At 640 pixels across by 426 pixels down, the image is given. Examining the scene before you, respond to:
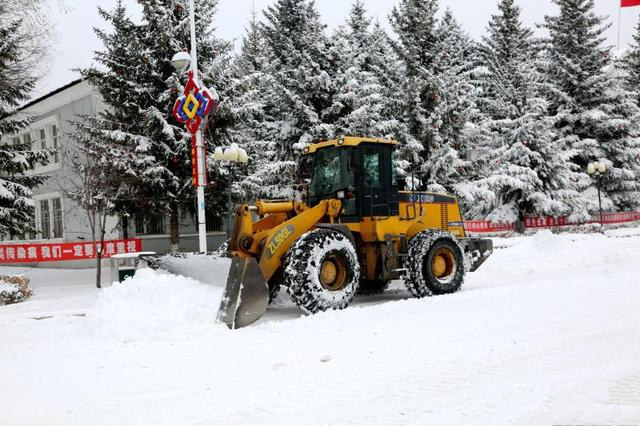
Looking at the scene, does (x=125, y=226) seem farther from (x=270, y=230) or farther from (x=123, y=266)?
(x=270, y=230)

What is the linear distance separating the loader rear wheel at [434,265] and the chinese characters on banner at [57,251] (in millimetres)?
12211

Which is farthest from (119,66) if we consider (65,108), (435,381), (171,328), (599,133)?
(599,133)

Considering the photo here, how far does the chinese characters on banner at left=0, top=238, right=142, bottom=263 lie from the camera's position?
19.2 m

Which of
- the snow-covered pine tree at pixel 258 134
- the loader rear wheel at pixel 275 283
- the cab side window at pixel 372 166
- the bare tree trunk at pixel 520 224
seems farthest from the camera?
the bare tree trunk at pixel 520 224

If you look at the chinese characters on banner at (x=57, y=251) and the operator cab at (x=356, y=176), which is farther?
the chinese characters on banner at (x=57, y=251)

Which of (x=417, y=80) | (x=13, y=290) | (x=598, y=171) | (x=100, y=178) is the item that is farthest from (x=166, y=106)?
(x=598, y=171)

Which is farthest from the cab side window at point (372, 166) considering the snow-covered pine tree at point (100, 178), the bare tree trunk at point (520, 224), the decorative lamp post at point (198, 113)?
the bare tree trunk at point (520, 224)

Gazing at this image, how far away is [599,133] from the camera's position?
36.9 meters

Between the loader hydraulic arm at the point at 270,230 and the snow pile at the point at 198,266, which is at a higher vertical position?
the loader hydraulic arm at the point at 270,230

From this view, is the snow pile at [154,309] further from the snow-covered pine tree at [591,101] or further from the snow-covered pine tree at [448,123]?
the snow-covered pine tree at [591,101]

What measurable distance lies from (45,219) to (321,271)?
860 inches

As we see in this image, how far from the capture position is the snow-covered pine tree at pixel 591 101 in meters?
36.3

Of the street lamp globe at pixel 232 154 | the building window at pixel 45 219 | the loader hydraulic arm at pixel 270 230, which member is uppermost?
the street lamp globe at pixel 232 154

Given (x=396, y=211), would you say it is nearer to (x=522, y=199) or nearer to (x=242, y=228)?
(x=242, y=228)
